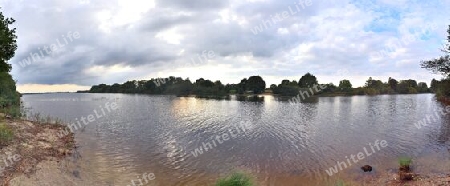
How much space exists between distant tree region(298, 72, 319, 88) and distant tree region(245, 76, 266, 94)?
24.8 metres

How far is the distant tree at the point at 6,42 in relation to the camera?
3192 cm

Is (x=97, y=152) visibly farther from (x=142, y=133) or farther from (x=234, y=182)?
(x=234, y=182)

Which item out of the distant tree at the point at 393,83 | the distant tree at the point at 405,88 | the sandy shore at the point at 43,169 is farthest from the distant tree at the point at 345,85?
the sandy shore at the point at 43,169

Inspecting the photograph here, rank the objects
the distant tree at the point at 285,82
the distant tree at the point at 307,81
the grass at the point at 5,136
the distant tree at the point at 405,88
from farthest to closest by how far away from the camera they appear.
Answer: the distant tree at the point at 405,88 < the distant tree at the point at 285,82 < the distant tree at the point at 307,81 < the grass at the point at 5,136

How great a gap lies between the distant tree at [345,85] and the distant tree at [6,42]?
16139 centimetres

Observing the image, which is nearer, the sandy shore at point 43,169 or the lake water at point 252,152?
the sandy shore at point 43,169

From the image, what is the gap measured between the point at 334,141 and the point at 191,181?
50.5ft

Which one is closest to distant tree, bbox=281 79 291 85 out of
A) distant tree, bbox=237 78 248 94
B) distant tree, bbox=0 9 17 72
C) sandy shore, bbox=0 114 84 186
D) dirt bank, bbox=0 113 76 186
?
distant tree, bbox=237 78 248 94

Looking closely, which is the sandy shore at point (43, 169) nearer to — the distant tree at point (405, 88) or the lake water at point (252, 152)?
the lake water at point (252, 152)

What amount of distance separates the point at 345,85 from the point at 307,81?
22505 mm

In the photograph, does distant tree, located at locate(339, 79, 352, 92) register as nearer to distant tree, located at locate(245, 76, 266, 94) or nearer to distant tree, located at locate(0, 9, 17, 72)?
distant tree, located at locate(245, 76, 266, 94)

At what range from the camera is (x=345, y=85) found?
583 feet

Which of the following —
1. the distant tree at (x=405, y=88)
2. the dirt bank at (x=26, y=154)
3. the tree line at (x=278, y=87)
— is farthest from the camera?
the distant tree at (x=405, y=88)

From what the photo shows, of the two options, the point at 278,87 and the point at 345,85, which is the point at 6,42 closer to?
the point at 278,87
